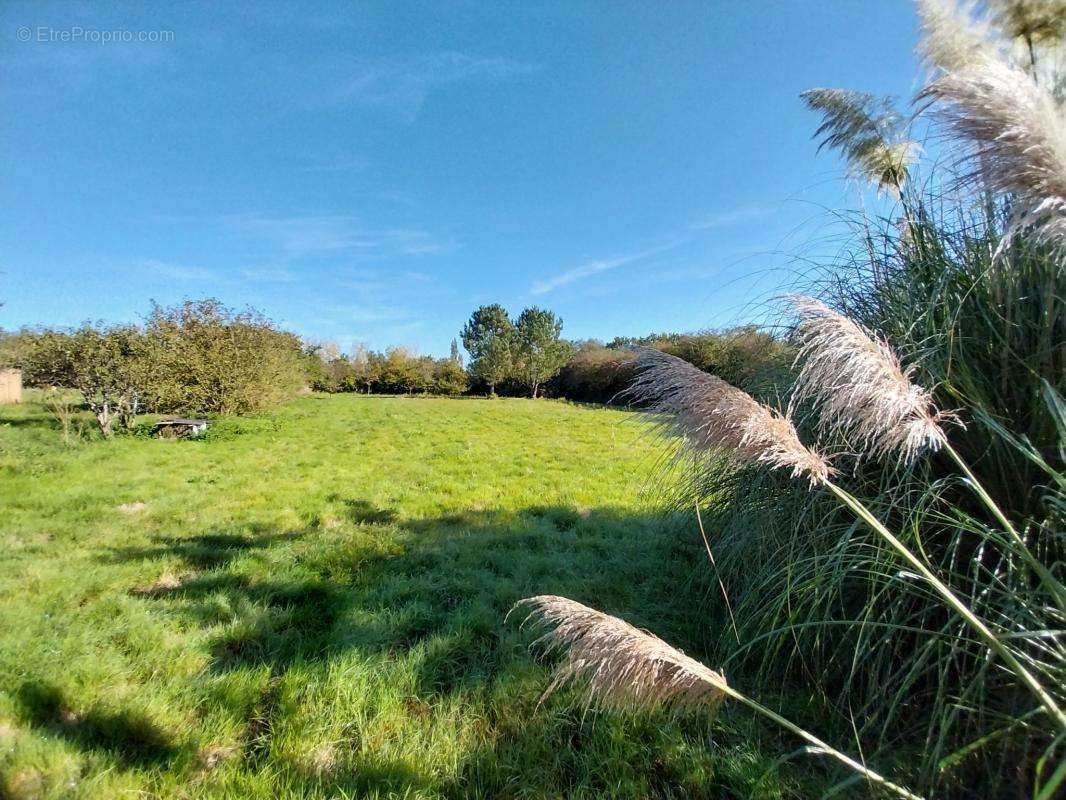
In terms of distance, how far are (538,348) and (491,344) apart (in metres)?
4.76

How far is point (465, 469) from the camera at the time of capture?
741 centimetres

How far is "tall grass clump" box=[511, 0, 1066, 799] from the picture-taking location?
1.32 m

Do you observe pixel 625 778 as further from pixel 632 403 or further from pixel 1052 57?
pixel 1052 57

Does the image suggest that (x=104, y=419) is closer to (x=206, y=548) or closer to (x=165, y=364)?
(x=165, y=364)

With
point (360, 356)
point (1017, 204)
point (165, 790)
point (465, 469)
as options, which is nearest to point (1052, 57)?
point (1017, 204)

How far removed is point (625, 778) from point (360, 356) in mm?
48517

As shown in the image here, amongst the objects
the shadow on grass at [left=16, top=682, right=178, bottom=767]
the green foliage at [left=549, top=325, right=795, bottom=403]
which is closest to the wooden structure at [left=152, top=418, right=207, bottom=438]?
the shadow on grass at [left=16, top=682, right=178, bottom=767]

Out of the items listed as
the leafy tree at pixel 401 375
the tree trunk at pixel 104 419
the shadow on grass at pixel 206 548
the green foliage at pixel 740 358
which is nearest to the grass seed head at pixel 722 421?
the green foliage at pixel 740 358

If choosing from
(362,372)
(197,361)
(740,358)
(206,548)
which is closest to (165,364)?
(197,361)

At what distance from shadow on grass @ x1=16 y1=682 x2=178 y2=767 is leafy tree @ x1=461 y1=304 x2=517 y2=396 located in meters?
39.1

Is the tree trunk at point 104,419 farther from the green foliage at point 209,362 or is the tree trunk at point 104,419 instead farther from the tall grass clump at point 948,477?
the tall grass clump at point 948,477

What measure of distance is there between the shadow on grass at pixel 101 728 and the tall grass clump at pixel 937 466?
77.4 inches

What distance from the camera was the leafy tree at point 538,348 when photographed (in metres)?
41.7

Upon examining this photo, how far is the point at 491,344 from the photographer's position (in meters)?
43.8
